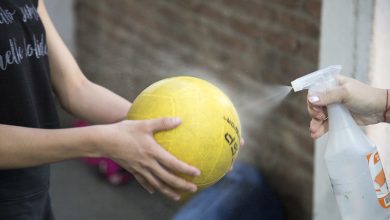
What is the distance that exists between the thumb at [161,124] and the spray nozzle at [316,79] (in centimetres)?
38

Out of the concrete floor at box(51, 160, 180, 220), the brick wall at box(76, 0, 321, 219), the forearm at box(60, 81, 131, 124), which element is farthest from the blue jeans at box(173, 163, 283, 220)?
the concrete floor at box(51, 160, 180, 220)

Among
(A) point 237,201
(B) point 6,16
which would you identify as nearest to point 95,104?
(B) point 6,16

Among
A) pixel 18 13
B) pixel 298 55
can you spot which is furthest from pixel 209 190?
pixel 18 13

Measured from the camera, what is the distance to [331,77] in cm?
183

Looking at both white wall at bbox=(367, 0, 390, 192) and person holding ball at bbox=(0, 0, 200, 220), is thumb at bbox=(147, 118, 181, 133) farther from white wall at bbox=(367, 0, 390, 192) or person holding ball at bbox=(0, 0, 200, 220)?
white wall at bbox=(367, 0, 390, 192)

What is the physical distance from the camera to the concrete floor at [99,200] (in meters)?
4.13

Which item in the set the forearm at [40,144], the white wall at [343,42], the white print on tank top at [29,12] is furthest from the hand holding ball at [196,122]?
the white wall at [343,42]

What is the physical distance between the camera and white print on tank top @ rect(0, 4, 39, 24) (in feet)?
6.20

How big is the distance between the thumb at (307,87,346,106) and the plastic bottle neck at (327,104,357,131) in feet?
0.11

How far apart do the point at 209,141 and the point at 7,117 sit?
65cm

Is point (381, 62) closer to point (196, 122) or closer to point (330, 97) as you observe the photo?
point (330, 97)

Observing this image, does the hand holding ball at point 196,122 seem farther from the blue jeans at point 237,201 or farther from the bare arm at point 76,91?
the blue jeans at point 237,201

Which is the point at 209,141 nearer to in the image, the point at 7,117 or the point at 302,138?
the point at 7,117

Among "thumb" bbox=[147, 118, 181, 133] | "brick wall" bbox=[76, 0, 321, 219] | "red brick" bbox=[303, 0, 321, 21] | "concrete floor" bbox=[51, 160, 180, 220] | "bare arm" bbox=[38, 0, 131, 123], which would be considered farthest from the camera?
"concrete floor" bbox=[51, 160, 180, 220]
